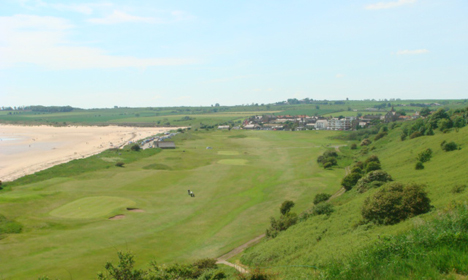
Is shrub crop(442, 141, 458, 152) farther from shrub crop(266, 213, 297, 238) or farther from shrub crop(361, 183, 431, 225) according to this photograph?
shrub crop(361, 183, 431, 225)

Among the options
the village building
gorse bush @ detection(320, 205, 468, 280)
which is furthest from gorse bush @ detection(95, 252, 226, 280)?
the village building

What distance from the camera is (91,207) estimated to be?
4303 cm

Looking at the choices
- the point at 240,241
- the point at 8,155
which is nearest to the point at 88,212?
the point at 240,241

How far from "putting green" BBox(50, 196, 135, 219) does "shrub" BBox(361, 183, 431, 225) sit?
3100cm

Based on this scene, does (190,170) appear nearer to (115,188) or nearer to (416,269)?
(115,188)

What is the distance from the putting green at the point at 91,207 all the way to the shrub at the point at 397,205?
102ft

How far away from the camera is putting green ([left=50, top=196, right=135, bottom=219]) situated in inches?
1587

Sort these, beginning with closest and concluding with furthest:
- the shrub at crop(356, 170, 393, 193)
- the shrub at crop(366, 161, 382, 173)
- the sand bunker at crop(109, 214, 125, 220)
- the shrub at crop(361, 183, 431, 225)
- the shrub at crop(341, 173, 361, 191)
→ the shrub at crop(361, 183, 431, 225) < the shrub at crop(356, 170, 393, 193) < the sand bunker at crop(109, 214, 125, 220) < the shrub at crop(341, 173, 361, 191) < the shrub at crop(366, 161, 382, 173)

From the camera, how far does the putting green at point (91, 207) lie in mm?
40312

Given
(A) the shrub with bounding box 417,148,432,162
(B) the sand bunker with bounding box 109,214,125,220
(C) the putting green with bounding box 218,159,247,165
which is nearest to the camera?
(B) the sand bunker with bounding box 109,214,125,220

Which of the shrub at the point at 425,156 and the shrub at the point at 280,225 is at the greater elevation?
the shrub at the point at 425,156

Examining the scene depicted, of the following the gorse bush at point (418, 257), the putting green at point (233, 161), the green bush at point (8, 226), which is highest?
the gorse bush at point (418, 257)

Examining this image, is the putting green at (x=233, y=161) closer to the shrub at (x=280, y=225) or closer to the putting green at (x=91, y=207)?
the putting green at (x=91, y=207)

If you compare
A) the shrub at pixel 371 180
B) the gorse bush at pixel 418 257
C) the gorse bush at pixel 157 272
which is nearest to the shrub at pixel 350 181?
the shrub at pixel 371 180
